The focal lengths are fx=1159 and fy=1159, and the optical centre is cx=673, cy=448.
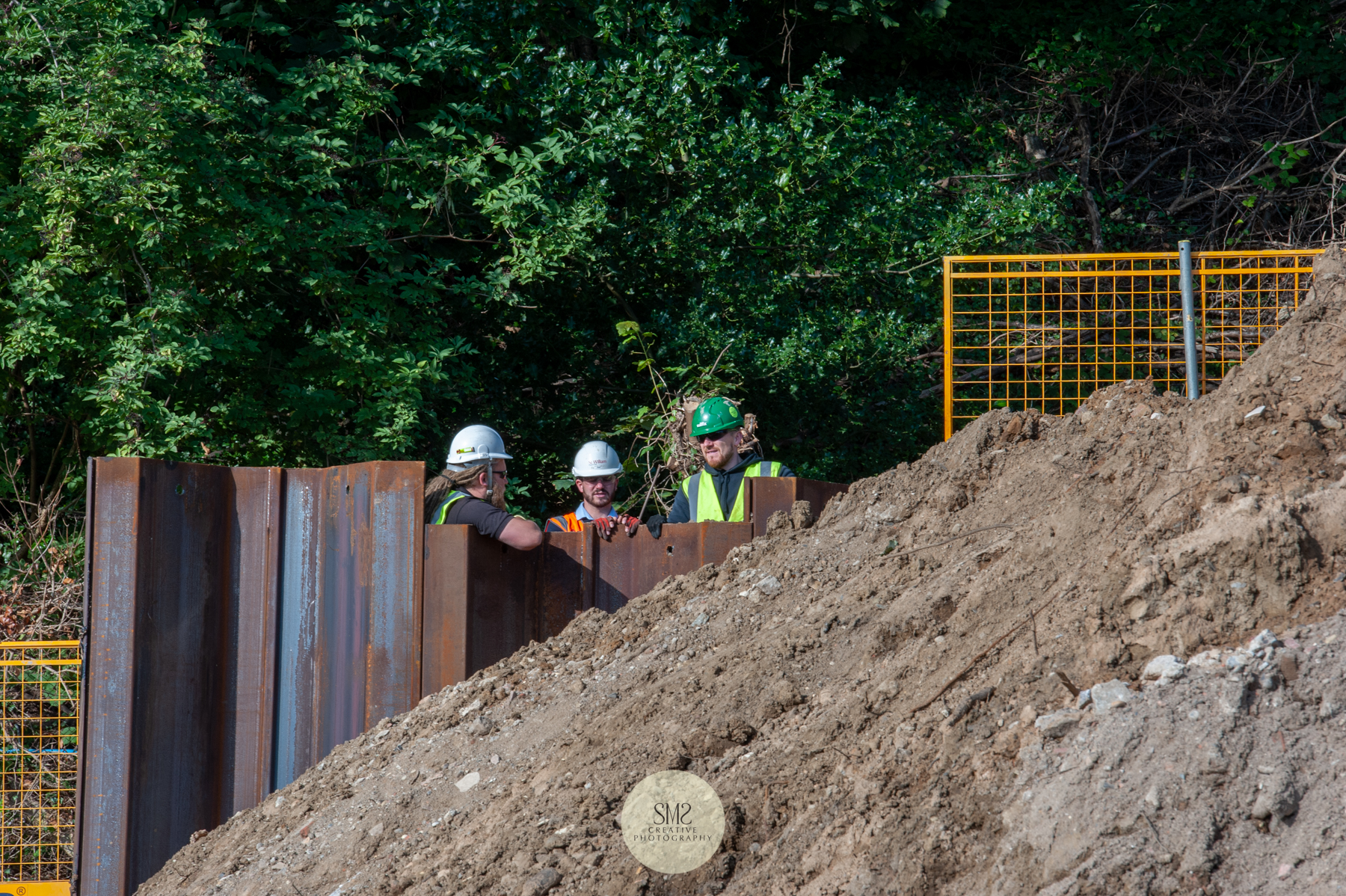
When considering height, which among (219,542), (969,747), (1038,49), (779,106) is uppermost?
(1038,49)

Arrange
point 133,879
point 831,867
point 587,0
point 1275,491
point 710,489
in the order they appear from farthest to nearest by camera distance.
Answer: point 587,0 < point 710,489 < point 133,879 < point 1275,491 < point 831,867

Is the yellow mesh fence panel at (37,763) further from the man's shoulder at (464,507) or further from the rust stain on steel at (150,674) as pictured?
the man's shoulder at (464,507)

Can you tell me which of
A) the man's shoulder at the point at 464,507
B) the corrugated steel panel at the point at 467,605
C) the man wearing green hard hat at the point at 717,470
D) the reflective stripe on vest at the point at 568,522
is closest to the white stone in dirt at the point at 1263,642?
the corrugated steel panel at the point at 467,605

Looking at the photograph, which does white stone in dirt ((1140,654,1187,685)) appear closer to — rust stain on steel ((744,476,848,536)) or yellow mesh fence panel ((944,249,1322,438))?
rust stain on steel ((744,476,848,536))

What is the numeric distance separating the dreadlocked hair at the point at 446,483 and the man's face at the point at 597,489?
45.7 inches

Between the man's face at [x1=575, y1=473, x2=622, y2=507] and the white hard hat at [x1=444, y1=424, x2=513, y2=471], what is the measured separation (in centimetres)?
89

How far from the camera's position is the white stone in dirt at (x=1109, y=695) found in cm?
262

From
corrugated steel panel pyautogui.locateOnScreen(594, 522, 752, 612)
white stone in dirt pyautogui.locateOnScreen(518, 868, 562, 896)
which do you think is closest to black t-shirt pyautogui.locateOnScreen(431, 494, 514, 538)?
corrugated steel panel pyautogui.locateOnScreen(594, 522, 752, 612)

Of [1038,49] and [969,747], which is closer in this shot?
[969,747]

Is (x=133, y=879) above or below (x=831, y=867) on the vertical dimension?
below

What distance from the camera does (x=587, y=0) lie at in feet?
32.9

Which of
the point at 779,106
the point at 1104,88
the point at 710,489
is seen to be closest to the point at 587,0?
the point at 779,106

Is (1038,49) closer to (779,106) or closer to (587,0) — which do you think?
(779,106)

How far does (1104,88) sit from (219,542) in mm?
12152
